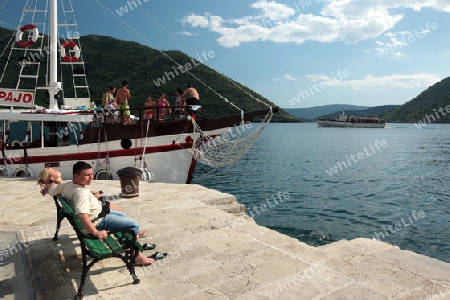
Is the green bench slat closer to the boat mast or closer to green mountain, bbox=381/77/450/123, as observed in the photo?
the boat mast

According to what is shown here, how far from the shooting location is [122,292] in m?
3.93

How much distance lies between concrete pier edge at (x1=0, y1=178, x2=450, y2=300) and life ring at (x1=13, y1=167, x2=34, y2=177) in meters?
8.17

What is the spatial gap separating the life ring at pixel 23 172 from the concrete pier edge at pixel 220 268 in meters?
8.17

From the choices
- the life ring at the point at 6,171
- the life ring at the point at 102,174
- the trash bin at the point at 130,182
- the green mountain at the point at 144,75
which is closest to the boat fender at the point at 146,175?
the life ring at the point at 102,174

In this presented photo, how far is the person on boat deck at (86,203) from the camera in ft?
12.7

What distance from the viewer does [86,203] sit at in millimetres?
3949

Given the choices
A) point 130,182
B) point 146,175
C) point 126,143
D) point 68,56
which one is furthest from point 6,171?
point 130,182

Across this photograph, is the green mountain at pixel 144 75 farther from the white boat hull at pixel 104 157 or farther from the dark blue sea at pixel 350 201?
the white boat hull at pixel 104 157

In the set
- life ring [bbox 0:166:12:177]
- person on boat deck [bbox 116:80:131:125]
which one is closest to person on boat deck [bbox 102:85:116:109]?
Result: person on boat deck [bbox 116:80:131:125]

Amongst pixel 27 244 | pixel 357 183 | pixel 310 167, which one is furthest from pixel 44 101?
pixel 27 244

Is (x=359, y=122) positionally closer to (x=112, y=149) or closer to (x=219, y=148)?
(x=219, y=148)

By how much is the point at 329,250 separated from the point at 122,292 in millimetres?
3213

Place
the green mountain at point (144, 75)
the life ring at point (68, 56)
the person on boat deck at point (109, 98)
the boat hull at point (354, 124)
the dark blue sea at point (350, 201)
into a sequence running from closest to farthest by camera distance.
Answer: the dark blue sea at point (350, 201) → the person on boat deck at point (109, 98) → the life ring at point (68, 56) → the green mountain at point (144, 75) → the boat hull at point (354, 124)

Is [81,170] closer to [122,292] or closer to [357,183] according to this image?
[122,292]
